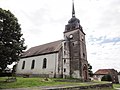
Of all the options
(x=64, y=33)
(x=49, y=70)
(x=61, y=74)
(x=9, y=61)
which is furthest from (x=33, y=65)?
(x=9, y=61)

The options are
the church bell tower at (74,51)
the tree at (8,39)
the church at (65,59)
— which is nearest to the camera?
the tree at (8,39)

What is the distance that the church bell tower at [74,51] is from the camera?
29352 millimetres

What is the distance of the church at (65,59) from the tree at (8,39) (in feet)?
35.7

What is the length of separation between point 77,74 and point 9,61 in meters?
15.8

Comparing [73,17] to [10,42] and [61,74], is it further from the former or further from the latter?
[10,42]

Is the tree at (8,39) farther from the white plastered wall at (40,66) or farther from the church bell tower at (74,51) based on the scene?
the church bell tower at (74,51)

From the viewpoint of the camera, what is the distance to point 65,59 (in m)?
29.9

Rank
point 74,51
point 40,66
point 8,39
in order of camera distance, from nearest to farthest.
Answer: point 8,39, point 74,51, point 40,66

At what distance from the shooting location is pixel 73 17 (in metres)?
35.4

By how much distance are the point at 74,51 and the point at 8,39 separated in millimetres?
16849

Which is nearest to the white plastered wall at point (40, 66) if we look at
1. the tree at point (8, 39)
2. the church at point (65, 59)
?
the church at point (65, 59)

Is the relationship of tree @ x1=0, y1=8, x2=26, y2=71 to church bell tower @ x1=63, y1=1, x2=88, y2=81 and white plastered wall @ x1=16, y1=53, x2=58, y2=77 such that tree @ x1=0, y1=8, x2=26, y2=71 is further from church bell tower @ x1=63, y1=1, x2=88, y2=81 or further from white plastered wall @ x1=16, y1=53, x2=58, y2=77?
church bell tower @ x1=63, y1=1, x2=88, y2=81

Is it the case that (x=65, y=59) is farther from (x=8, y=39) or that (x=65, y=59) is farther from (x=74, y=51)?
(x=8, y=39)

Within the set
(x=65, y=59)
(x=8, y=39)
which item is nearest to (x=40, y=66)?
(x=65, y=59)
